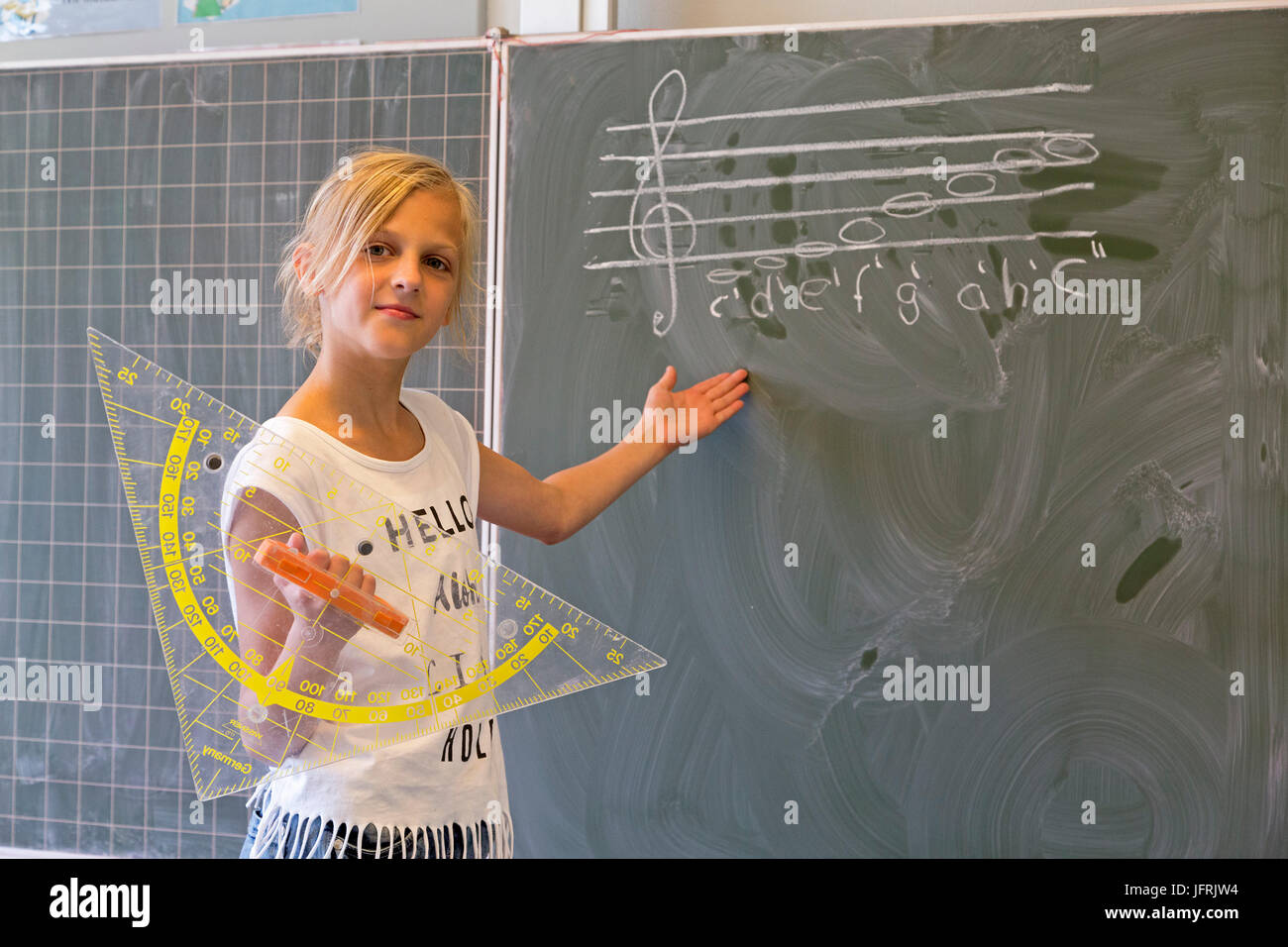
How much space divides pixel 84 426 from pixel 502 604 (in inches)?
48.4

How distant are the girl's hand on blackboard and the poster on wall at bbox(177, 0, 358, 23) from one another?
1109 mm

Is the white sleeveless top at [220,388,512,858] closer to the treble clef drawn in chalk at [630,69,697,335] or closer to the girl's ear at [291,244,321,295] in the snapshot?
the girl's ear at [291,244,321,295]

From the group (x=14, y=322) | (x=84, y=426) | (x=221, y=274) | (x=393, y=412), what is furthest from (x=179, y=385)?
(x=14, y=322)

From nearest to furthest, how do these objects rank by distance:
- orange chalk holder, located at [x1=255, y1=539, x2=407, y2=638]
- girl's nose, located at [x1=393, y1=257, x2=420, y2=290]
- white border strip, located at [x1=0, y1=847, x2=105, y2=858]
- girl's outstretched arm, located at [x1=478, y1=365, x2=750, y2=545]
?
orange chalk holder, located at [x1=255, y1=539, x2=407, y2=638], girl's nose, located at [x1=393, y1=257, x2=420, y2=290], girl's outstretched arm, located at [x1=478, y1=365, x2=750, y2=545], white border strip, located at [x1=0, y1=847, x2=105, y2=858]

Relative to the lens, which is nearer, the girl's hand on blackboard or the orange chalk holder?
the orange chalk holder

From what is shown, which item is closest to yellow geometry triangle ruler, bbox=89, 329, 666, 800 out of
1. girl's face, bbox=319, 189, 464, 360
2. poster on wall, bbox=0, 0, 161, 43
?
girl's face, bbox=319, 189, 464, 360

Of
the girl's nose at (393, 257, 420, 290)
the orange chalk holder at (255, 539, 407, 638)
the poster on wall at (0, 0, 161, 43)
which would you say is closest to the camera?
the orange chalk holder at (255, 539, 407, 638)

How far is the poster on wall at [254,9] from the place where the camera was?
225 cm

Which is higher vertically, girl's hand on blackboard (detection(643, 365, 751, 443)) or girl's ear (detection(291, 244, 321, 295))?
girl's ear (detection(291, 244, 321, 295))

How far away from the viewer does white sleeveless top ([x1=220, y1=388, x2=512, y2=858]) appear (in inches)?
51.1

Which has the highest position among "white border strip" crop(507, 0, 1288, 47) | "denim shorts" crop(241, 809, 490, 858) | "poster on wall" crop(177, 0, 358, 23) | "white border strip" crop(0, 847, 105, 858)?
"poster on wall" crop(177, 0, 358, 23)

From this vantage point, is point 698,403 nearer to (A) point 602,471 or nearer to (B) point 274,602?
(A) point 602,471

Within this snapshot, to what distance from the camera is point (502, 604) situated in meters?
1.62
